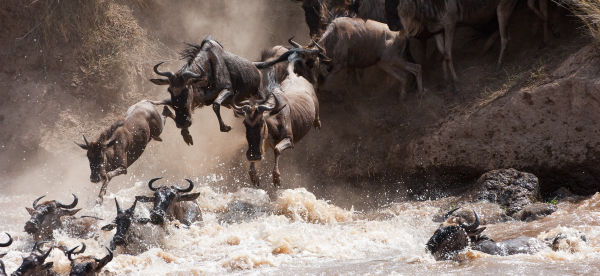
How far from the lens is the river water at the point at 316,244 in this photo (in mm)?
5246

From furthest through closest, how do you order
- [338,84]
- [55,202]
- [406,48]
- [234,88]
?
[338,84]
[406,48]
[234,88]
[55,202]

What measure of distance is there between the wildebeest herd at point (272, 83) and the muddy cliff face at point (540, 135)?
1.21 m

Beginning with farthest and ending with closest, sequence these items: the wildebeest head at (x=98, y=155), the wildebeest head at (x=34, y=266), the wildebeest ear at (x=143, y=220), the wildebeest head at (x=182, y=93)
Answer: the wildebeest head at (x=182, y=93)
the wildebeest head at (x=98, y=155)
the wildebeest ear at (x=143, y=220)
the wildebeest head at (x=34, y=266)

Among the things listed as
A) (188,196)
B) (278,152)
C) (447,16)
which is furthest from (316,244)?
(447,16)

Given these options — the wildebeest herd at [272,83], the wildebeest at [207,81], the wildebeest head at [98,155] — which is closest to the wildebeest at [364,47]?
the wildebeest herd at [272,83]

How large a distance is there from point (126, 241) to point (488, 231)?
3.87 m

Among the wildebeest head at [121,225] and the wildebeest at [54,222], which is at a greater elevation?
the wildebeest head at [121,225]

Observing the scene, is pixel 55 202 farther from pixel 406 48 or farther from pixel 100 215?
pixel 406 48

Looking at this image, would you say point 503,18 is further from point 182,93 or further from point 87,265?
point 87,265

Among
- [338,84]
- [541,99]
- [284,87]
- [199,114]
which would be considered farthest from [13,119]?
[541,99]

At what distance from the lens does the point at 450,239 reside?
5445 mm

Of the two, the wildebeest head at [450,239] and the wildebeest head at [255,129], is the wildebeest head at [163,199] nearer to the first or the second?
the wildebeest head at [255,129]

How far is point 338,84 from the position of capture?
11.5 metres


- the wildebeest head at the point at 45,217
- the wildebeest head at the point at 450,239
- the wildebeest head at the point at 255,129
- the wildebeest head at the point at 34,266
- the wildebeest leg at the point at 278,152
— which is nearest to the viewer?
the wildebeest head at the point at 34,266
